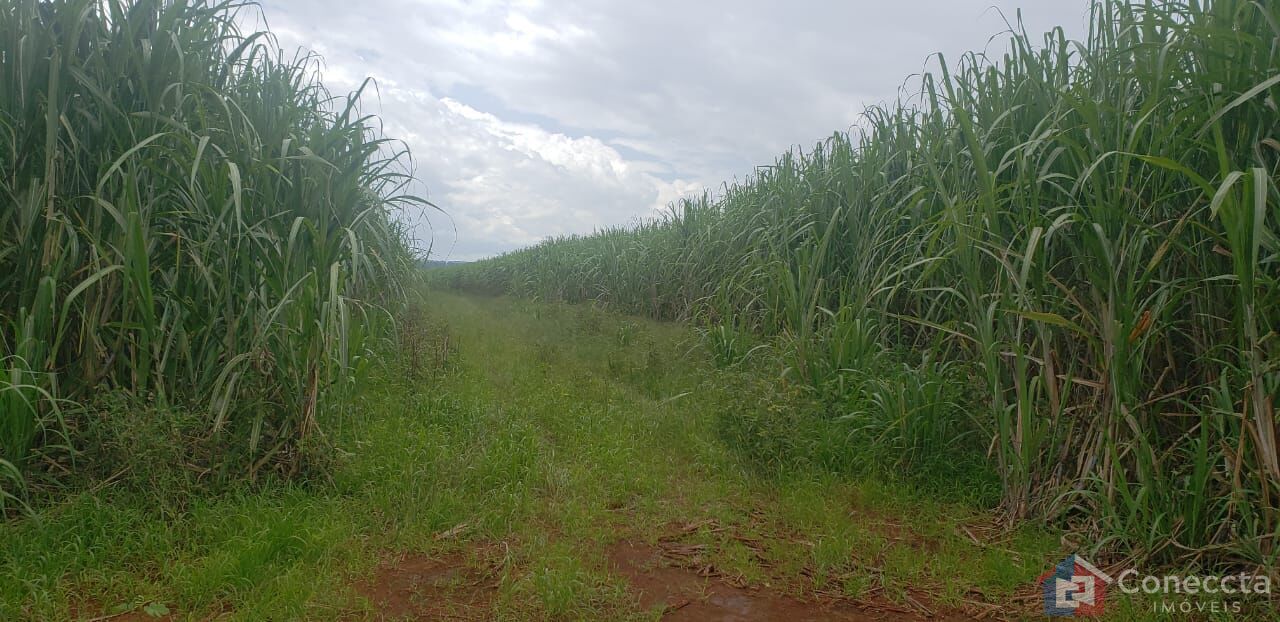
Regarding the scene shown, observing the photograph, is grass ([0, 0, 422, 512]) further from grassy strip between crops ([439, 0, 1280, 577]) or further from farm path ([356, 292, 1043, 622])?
grassy strip between crops ([439, 0, 1280, 577])

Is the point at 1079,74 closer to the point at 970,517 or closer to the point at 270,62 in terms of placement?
the point at 970,517

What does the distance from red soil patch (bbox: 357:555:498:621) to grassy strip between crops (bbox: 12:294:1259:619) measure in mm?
30

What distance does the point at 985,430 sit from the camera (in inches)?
114

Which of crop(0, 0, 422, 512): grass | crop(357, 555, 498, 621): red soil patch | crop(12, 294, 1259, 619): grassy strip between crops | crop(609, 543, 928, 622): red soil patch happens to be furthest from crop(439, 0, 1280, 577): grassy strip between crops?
crop(0, 0, 422, 512): grass

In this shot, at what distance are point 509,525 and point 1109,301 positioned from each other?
85.3 inches

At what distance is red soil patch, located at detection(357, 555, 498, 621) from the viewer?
6.89 feet

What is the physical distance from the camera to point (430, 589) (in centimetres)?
223

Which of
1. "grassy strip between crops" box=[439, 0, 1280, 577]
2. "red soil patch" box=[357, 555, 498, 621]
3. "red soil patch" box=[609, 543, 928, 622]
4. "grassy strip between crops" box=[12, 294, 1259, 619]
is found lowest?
"red soil patch" box=[609, 543, 928, 622]

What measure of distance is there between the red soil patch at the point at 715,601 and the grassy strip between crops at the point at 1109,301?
0.86 meters

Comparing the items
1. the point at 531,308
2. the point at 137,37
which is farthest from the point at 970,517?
the point at 531,308

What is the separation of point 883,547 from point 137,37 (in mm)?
3314

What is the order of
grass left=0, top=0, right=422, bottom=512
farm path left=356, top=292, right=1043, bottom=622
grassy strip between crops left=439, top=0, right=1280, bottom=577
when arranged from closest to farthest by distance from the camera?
grassy strip between crops left=439, top=0, right=1280, bottom=577, farm path left=356, top=292, right=1043, bottom=622, grass left=0, top=0, right=422, bottom=512

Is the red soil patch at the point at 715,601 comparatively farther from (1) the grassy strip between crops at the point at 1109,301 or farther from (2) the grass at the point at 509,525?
(1) the grassy strip between crops at the point at 1109,301

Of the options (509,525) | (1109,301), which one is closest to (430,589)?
(509,525)
